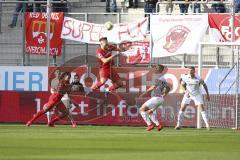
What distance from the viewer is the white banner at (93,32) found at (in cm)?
3525

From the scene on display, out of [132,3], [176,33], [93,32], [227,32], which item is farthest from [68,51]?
[132,3]

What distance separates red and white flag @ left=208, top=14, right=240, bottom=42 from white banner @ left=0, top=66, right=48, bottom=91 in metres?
6.37

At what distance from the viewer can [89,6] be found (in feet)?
135

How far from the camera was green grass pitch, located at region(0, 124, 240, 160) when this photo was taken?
2030 centimetres

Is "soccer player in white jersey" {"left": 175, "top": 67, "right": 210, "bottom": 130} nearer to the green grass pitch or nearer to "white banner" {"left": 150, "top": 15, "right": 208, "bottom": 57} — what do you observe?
the green grass pitch

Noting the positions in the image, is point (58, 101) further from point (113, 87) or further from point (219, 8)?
point (219, 8)

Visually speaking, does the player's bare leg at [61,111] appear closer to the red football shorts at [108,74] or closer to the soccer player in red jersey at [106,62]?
the soccer player in red jersey at [106,62]

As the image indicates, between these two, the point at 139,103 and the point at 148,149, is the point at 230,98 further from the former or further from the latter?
the point at 148,149

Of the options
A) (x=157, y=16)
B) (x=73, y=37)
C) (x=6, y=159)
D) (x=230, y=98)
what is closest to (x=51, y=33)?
(x=73, y=37)

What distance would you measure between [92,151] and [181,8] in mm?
17504

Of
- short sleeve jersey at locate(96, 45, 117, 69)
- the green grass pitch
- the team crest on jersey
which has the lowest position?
the green grass pitch

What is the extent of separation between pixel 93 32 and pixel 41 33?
6.44 ft

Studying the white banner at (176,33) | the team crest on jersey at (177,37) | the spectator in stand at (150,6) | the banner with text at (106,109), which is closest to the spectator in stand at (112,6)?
the spectator in stand at (150,6)

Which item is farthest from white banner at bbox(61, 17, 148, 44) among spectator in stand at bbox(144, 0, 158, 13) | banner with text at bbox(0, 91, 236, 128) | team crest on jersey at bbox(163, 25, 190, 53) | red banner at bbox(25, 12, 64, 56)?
spectator in stand at bbox(144, 0, 158, 13)
